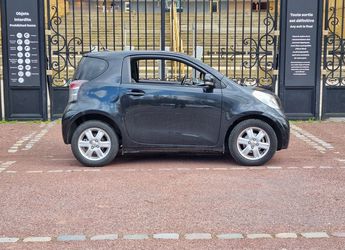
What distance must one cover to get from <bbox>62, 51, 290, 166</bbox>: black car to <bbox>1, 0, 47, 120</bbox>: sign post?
3.99 metres

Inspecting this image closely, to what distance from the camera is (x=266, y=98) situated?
727 centimetres

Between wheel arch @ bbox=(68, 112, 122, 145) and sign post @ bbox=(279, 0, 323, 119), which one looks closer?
wheel arch @ bbox=(68, 112, 122, 145)

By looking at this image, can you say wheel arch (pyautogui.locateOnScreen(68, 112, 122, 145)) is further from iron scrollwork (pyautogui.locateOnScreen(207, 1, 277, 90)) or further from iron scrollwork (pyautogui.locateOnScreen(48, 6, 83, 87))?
iron scrollwork (pyautogui.locateOnScreen(207, 1, 277, 90))

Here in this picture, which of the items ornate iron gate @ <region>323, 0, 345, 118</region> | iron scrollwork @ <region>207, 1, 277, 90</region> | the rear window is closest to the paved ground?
the rear window

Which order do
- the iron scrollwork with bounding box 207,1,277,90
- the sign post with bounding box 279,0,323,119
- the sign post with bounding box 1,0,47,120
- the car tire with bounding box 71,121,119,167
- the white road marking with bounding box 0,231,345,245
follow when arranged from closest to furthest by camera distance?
1. the white road marking with bounding box 0,231,345,245
2. the car tire with bounding box 71,121,119,167
3. the sign post with bounding box 1,0,47,120
4. the sign post with bounding box 279,0,323,119
5. the iron scrollwork with bounding box 207,1,277,90

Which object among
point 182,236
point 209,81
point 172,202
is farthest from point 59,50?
point 182,236

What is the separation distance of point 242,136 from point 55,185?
256cm

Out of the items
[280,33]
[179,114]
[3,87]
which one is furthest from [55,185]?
[280,33]

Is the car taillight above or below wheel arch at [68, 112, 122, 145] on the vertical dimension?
above

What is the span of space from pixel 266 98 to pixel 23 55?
5.72m

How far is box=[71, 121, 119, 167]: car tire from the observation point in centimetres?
711

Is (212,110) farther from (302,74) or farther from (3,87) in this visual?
(3,87)

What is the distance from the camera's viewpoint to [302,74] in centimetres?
1113

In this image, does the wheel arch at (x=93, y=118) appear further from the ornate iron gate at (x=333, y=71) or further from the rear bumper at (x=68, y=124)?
the ornate iron gate at (x=333, y=71)
